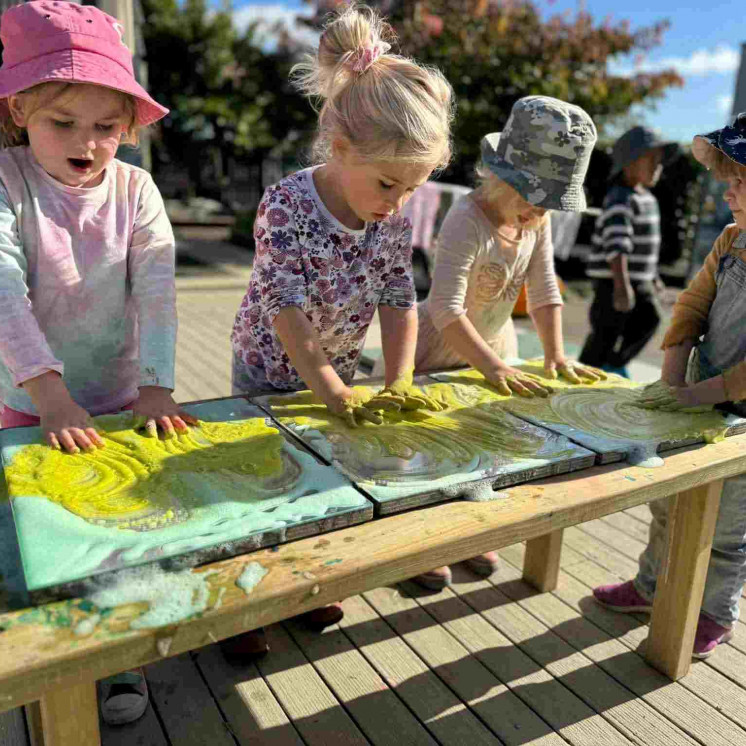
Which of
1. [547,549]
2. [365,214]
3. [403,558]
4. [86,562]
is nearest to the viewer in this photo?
[86,562]

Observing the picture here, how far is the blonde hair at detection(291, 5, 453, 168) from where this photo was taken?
1.43 meters

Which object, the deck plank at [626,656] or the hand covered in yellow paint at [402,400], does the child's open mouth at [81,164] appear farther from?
the deck plank at [626,656]

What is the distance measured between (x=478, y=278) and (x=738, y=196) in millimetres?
744

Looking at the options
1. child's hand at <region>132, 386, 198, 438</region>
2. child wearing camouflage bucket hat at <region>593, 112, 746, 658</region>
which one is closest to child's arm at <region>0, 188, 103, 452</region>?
child's hand at <region>132, 386, 198, 438</region>

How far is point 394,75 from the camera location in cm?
148

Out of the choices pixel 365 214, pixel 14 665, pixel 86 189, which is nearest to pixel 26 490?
pixel 14 665

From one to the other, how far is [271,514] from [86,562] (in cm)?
28

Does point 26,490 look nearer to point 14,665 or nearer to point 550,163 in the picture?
point 14,665

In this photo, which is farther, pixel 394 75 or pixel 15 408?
pixel 15 408

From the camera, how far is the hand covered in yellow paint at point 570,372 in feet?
6.58

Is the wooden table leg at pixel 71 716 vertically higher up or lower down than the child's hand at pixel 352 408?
lower down

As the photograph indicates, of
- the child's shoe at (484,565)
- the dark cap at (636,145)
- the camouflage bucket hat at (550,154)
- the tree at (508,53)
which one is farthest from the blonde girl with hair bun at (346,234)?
the tree at (508,53)

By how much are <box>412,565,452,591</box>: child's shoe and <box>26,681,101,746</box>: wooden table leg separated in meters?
1.37

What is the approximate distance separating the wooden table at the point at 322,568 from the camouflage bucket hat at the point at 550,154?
2.52 feet
